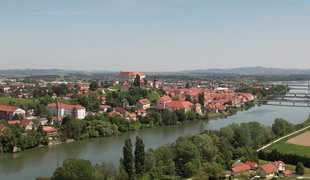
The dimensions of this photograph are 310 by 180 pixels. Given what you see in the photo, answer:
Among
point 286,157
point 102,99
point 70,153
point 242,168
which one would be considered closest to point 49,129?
point 70,153

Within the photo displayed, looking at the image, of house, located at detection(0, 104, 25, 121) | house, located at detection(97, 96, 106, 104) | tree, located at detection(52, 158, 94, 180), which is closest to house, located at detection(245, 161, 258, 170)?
tree, located at detection(52, 158, 94, 180)

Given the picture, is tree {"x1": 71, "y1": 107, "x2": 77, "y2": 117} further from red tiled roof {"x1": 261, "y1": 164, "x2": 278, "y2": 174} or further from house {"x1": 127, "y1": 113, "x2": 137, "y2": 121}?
red tiled roof {"x1": 261, "y1": 164, "x2": 278, "y2": 174}

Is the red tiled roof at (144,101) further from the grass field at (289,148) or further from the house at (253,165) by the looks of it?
the house at (253,165)

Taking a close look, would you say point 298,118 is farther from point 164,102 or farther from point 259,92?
point 259,92

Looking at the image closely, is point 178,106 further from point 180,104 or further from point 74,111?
point 74,111

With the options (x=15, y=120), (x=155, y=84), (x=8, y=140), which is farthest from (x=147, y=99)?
(x=8, y=140)
